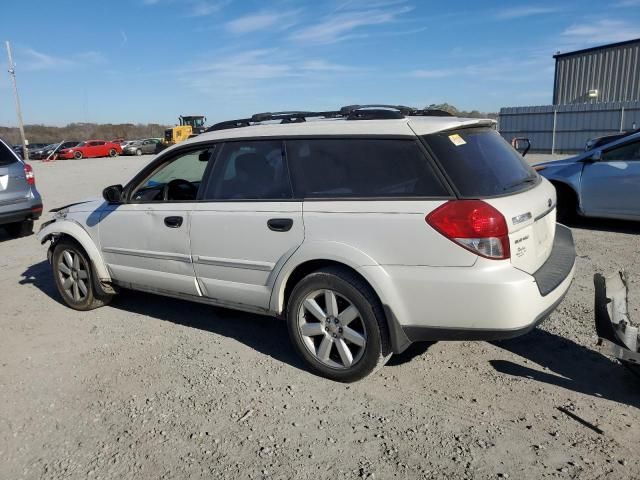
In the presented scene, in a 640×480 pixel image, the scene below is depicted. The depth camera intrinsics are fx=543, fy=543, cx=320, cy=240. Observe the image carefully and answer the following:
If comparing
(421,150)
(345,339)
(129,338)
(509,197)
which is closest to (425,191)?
(421,150)

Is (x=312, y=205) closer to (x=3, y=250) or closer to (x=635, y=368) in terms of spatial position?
(x=635, y=368)

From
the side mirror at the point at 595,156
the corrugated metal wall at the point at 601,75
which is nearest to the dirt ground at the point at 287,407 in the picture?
the side mirror at the point at 595,156

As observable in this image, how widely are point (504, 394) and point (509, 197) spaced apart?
3.97ft

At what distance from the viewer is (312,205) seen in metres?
3.54

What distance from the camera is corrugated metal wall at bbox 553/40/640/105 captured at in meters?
26.7

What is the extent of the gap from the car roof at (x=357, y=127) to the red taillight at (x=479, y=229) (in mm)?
577

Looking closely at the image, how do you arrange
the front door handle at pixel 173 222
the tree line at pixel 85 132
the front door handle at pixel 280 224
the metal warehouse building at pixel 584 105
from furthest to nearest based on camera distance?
the tree line at pixel 85 132 < the metal warehouse building at pixel 584 105 < the front door handle at pixel 173 222 < the front door handle at pixel 280 224

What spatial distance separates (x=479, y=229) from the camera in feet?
9.86

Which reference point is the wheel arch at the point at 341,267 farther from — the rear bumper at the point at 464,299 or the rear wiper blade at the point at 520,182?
the rear wiper blade at the point at 520,182

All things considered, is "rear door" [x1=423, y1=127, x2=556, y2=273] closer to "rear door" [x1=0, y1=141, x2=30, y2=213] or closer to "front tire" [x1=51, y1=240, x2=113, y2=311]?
"front tire" [x1=51, y1=240, x2=113, y2=311]

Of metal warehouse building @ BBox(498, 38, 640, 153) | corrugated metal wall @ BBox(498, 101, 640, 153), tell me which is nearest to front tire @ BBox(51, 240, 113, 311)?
metal warehouse building @ BBox(498, 38, 640, 153)

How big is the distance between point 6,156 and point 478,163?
309 inches

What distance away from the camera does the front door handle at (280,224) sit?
11.8 feet

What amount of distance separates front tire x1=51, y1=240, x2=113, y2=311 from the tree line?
74.8 m
